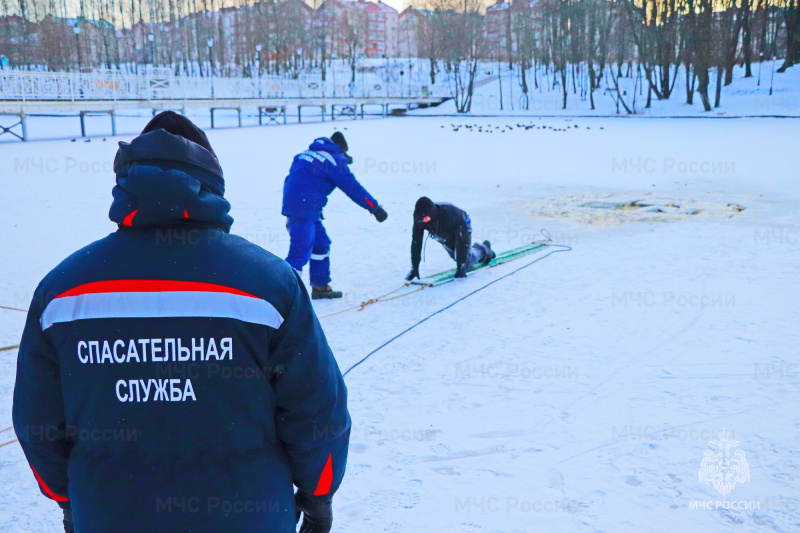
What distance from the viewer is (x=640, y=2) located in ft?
142

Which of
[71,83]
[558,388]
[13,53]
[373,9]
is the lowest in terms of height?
[558,388]

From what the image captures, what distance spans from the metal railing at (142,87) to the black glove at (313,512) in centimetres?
2301

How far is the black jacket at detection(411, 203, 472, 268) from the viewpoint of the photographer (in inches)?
254

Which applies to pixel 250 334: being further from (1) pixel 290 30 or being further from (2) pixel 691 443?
(1) pixel 290 30

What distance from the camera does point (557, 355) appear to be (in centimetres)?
470

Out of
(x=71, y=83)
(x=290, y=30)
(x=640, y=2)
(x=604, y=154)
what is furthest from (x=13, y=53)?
(x=604, y=154)

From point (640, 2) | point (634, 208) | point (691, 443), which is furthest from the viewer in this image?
point (640, 2)

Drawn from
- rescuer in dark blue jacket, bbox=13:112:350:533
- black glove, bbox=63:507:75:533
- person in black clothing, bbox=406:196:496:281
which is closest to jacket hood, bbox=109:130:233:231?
rescuer in dark blue jacket, bbox=13:112:350:533

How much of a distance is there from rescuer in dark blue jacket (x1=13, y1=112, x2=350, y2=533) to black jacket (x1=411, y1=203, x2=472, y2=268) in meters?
4.91

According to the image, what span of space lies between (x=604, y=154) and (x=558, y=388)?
49.6 feet

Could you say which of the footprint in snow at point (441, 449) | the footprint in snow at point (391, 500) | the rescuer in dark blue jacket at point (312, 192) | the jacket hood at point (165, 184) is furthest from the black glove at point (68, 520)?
the rescuer in dark blue jacket at point (312, 192)

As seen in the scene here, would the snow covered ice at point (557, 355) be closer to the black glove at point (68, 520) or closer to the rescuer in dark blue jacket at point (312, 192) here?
the rescuer in dark blue jacket at point (312, 192)

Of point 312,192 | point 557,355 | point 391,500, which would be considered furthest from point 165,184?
point 312,192

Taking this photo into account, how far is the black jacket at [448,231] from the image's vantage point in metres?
6.45
